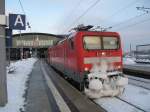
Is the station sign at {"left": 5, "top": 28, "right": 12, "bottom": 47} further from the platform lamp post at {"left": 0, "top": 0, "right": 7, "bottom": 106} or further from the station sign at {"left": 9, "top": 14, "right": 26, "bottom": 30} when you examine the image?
the platform lamp post at {"left": 0, "top": 0, "right": 7, "bottom": 106}

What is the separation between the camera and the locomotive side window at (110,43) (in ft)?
41.1

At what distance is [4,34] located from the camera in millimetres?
9055

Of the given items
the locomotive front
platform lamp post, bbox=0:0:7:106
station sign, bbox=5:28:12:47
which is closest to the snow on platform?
the locomotive front

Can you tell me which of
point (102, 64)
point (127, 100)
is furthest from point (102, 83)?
point (127, 100)

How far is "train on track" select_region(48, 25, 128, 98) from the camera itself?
1122 cm

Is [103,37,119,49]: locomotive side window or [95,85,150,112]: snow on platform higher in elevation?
[103,37,119,49]: locomotive side window

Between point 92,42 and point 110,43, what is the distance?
90cm

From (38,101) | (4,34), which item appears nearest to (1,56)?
(4,34)

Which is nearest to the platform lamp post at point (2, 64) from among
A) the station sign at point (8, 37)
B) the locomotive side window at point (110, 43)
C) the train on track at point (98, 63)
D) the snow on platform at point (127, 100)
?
the station sign at point (8, 37)

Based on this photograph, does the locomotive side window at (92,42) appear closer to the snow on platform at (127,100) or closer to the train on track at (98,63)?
the train on track at (98,63)

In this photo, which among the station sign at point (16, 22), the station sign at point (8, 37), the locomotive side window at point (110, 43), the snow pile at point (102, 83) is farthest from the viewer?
the locomotive side window at point (110, 43)

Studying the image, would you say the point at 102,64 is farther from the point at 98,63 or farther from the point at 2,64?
the point at 2,64

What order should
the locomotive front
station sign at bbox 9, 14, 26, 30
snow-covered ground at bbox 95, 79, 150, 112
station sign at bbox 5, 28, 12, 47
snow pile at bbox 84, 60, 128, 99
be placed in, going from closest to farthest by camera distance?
snow-covered ground at bbox 95, 79, 150, 112 → station sign at bbox 9, 14, 26, 30 → station sign at bbox 5, 28, 12, 47 → snow pile at bbox 84, 60, 128, 99 → the locomotive front

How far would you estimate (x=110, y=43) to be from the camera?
41.6 feet
